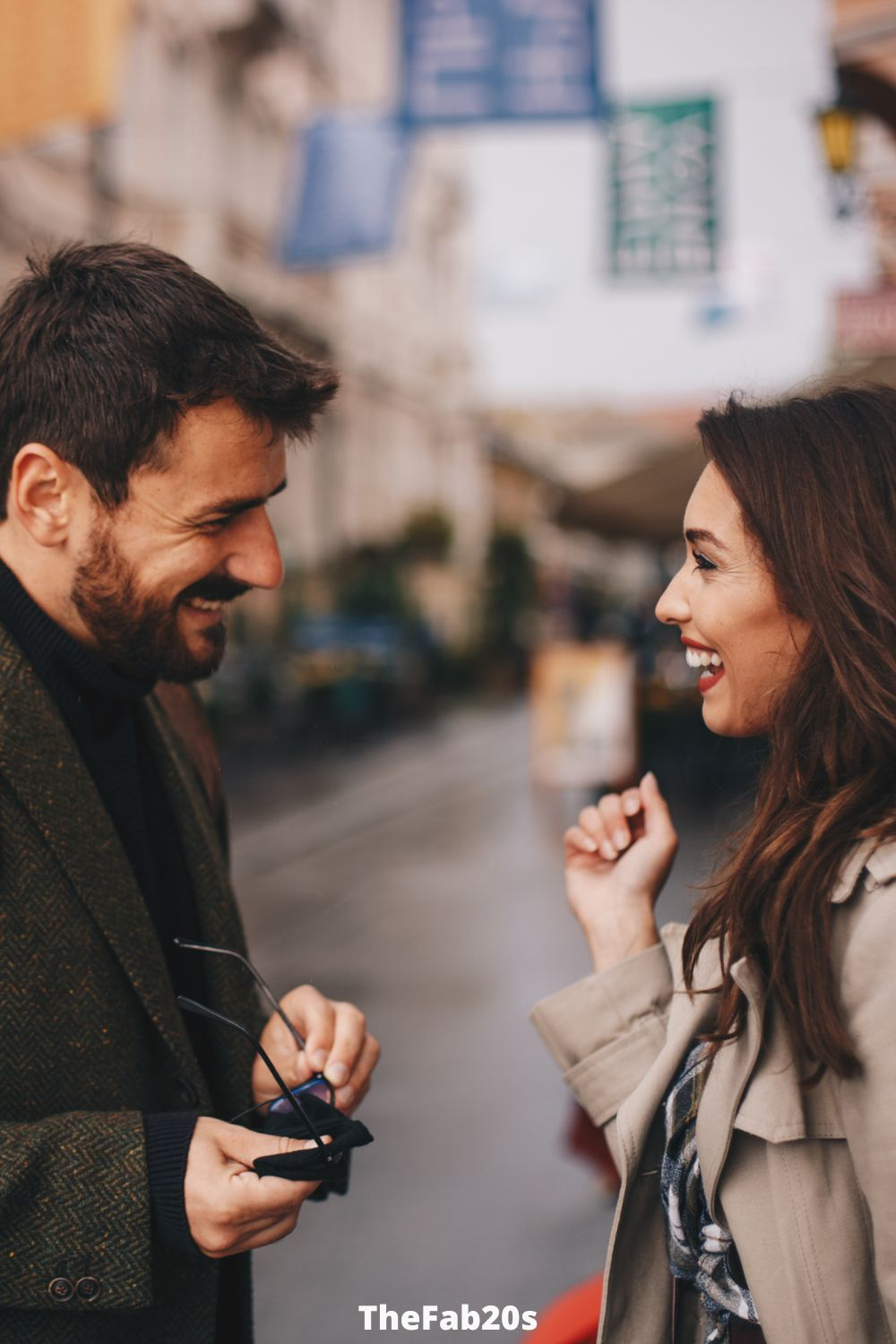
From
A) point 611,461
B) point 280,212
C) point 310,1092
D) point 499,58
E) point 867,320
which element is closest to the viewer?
point 310,1092

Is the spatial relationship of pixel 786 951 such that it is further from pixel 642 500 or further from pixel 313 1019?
pixel 642 500

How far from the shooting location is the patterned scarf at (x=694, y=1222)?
1.31 meters

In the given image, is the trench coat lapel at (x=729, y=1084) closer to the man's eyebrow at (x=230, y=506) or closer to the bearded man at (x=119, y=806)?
the bearded man at (x=119, y=806)

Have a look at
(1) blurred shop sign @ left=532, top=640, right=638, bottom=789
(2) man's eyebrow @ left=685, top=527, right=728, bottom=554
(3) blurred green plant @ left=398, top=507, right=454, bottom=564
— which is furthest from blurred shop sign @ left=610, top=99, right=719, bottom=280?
(3) blurred green plant @ left=398, top=507, right=454, bottom=564

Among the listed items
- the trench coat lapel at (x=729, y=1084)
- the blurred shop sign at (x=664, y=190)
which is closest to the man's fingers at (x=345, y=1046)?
the trench coat lapel at (x=729, y=1084)

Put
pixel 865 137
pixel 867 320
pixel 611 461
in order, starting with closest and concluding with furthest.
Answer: pixel 867 320, pixel 865 137, pixel 611 461

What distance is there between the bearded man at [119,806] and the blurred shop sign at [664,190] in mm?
6731

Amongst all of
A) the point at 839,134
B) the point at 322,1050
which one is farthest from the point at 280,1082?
the point at 839,134

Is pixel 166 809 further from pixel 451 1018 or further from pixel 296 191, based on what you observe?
pixel 296 191

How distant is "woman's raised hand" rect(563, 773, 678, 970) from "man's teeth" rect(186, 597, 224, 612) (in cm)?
53

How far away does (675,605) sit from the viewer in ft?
4.62

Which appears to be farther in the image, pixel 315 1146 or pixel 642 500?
pixel 642 500

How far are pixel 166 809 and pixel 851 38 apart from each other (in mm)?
6419

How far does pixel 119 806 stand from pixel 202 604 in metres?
0.26
